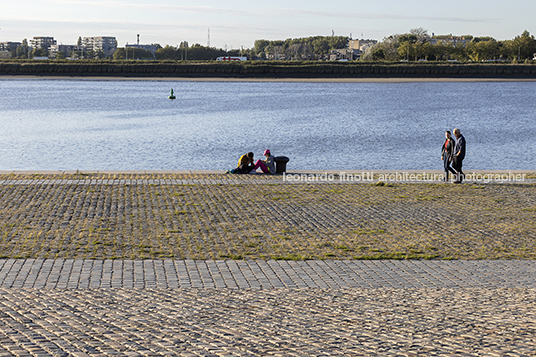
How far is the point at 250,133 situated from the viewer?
139 ft

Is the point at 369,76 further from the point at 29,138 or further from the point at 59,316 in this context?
the point at 59,316

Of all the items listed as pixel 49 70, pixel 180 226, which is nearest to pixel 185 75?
pixel 49 70

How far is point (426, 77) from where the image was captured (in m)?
120

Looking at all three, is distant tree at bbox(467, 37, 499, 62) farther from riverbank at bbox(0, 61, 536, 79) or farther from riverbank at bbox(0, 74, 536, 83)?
riverbank at bbox(0, 74, 536, 83)

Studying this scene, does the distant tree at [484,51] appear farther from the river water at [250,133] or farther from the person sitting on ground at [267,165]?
the person sitting on ground at [267,165]

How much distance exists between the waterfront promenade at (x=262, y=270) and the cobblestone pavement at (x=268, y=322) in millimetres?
22

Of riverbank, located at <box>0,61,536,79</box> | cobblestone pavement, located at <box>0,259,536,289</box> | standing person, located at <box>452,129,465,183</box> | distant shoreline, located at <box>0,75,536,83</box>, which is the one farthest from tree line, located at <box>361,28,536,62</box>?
cobblestone pavement, located at <box>0,259,536,289</box>

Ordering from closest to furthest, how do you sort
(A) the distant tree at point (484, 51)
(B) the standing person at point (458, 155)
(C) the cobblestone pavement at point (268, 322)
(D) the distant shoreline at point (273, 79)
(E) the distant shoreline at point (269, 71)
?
(C) the cobblestone pavement at point (268, 322) < (B) the standing person at point (458, 155) < (D) the distant shoreline at point (273, 79) < (E) the distant shoreline at point (269, 71) < (A) the distant tree at point (484, 51)

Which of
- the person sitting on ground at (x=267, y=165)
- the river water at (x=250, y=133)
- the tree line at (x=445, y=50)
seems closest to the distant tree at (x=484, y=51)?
the tree line at (x=445, y=50)

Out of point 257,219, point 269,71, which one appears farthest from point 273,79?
point 257,219

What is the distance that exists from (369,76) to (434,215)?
11082 cm

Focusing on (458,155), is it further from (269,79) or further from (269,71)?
(269,71)

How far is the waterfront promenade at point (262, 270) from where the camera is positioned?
5.87 m

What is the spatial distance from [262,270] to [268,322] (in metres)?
2.37
